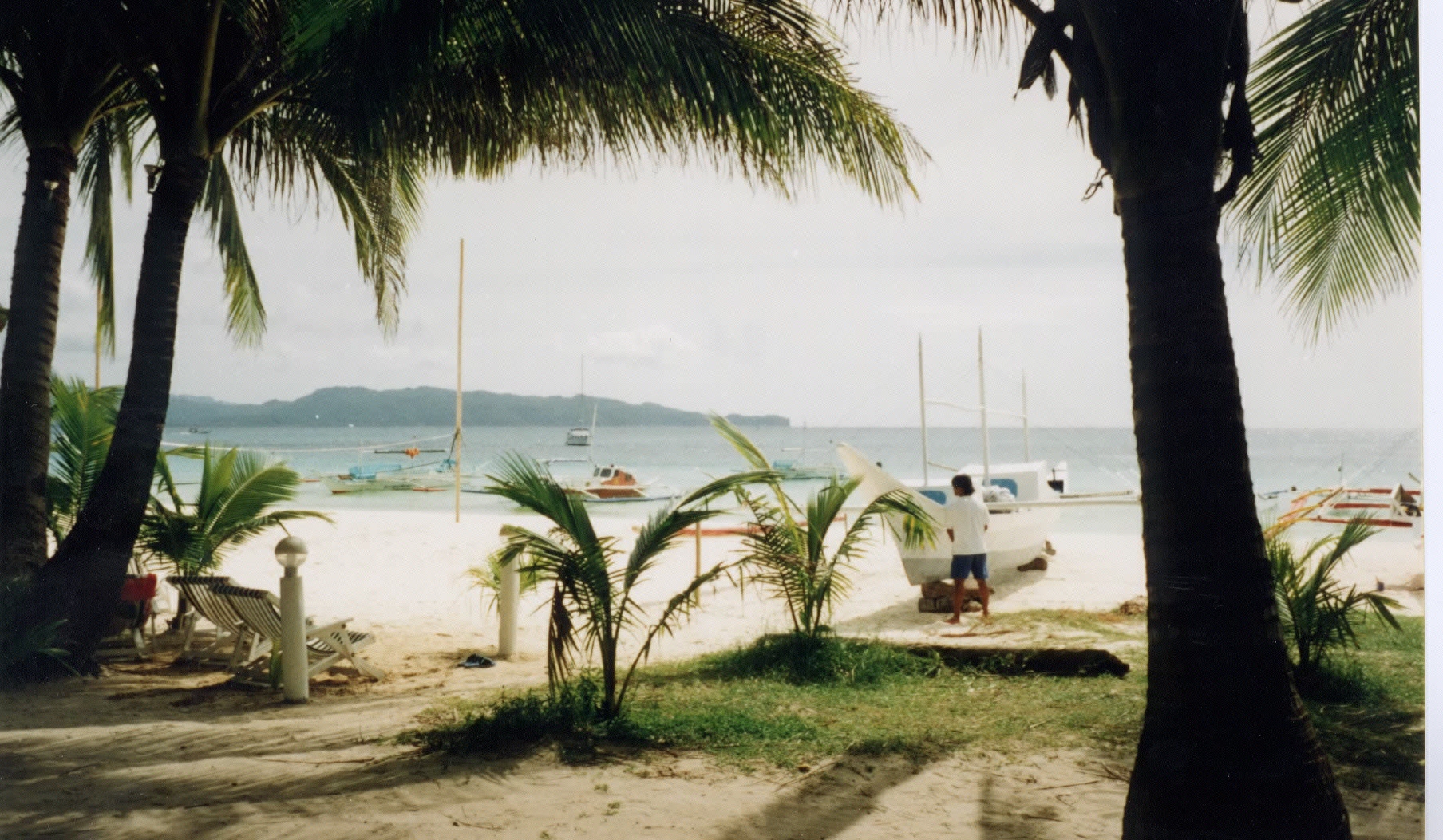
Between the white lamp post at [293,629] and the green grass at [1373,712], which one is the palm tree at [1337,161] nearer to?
the green grass at [1373,712]

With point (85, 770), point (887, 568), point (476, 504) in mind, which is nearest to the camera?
point (85, 770)

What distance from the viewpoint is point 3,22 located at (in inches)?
140

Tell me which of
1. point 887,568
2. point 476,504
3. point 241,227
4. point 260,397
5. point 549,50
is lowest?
point 887,568

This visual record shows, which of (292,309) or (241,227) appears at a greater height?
(241,227)

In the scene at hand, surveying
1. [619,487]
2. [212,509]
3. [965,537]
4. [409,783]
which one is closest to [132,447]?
[212,509]

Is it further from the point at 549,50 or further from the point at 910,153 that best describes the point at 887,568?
the point at 549,50

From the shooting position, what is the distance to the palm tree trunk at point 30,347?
4.06 m

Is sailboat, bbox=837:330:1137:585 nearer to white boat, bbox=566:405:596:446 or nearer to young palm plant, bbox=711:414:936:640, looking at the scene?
young palm plant, bbox=711:414:936:640

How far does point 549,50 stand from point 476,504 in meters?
3.91

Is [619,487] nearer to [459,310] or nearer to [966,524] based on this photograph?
[459,310]

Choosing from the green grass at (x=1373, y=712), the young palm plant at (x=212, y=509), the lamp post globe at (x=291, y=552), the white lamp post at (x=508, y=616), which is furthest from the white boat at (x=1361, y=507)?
the young palm plant at (x=212, y=509)

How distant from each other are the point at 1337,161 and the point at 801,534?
2575mm

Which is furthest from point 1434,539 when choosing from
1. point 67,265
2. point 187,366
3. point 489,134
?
point 67,265

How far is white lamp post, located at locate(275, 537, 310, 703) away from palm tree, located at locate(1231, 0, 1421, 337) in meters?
3.76
